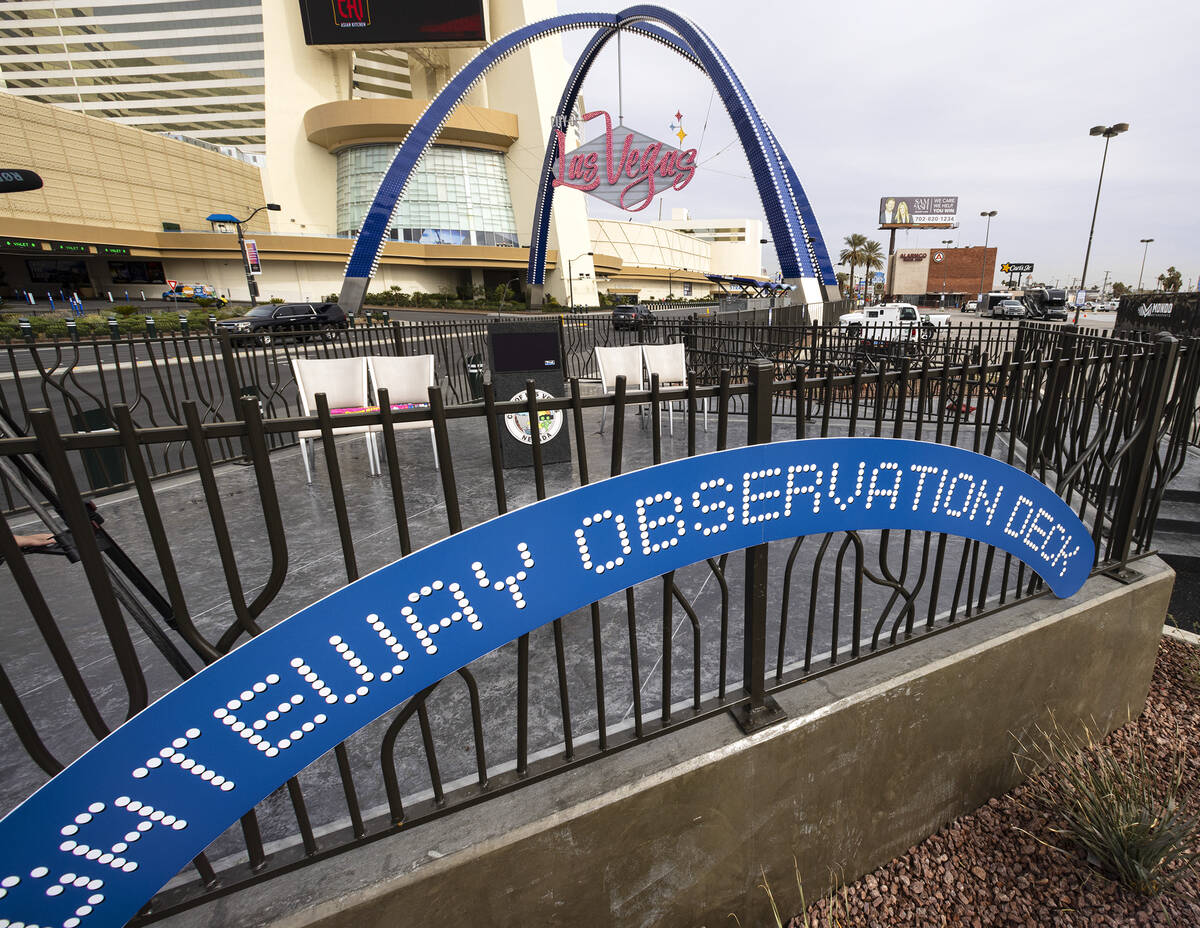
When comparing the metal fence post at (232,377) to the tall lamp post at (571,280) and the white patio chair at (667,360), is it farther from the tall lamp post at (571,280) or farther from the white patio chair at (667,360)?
the tall lamp post at (571,280)

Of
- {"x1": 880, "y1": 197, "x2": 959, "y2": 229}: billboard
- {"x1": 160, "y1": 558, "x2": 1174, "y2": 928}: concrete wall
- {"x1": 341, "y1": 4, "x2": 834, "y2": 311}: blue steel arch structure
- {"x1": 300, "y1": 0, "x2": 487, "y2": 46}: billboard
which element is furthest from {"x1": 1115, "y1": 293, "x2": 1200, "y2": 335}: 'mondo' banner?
{"x1": 880, "y1": 197, "x2": 959, "y2": 229}: billboard

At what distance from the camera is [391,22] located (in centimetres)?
4638

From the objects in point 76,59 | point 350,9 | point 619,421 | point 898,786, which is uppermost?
point 76,59

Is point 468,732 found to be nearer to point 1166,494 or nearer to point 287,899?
point 287,899

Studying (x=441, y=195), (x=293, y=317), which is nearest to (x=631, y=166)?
(x=293, y=317)

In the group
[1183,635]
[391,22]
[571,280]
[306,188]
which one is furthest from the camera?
[306,188]

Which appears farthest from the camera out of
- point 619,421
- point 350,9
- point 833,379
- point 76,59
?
point 76,59

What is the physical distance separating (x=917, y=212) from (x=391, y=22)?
271 ft

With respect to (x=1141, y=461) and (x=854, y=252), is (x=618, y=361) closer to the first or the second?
(x=1141, y=461)

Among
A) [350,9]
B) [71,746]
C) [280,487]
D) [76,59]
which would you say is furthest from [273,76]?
[71,746]

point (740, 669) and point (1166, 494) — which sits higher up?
point (740, 669)

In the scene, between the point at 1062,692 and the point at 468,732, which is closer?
the point at 468,732

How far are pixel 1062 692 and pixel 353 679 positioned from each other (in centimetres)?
370

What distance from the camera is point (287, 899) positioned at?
1.65 m
